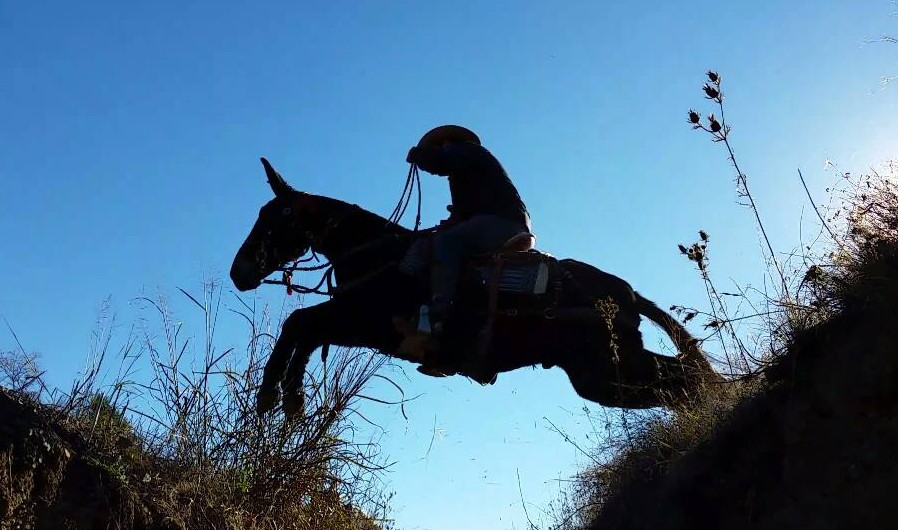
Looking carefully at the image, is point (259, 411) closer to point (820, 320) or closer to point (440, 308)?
point (440, 308)

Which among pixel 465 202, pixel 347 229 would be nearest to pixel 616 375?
pixel 465 202

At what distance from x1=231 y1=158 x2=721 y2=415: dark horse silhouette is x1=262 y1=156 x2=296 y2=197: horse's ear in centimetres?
67

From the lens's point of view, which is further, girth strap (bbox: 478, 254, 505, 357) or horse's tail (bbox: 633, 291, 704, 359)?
girth strap (bbox: 478, 254, 505, 357)

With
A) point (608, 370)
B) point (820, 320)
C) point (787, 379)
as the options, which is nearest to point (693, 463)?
point (787, 379)

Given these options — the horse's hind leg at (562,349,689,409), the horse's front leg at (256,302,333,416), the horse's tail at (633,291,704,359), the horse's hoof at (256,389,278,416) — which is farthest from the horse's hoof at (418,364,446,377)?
the horse's tail at (633,291,704,359)

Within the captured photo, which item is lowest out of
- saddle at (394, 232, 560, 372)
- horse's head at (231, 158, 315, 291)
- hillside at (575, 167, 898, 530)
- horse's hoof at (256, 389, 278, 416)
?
hillside at (575, 167, 898, 530)

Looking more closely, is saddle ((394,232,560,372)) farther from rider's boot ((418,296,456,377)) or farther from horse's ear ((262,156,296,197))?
horse's ear ((262,156,296,197))

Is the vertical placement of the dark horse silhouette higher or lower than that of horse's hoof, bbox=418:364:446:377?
higher

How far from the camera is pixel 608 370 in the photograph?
23.0 feet

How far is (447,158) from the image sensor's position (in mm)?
7789

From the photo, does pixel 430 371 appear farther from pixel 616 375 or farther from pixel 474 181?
pixel 474 181

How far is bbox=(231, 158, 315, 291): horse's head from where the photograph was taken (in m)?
8.29

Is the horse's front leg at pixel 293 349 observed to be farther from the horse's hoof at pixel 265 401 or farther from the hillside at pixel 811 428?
the hillside at pixel 811 428

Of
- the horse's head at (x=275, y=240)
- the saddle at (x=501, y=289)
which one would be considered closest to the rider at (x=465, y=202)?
the saddle at (x=501, y=289)
